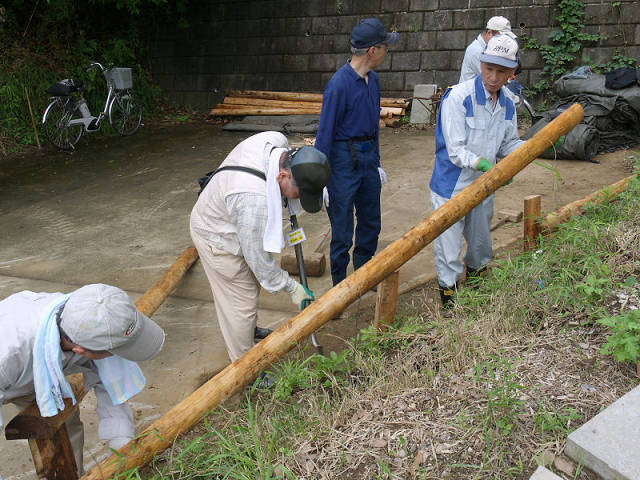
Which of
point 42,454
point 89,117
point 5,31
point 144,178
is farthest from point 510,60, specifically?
point 5,31

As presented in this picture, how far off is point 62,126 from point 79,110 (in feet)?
1.82

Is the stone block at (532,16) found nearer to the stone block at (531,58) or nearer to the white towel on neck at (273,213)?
the stone block at (531,58)

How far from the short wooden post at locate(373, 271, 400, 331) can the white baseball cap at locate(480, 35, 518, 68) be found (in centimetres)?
138

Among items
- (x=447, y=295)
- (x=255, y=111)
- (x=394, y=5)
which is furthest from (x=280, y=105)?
(x=447, y=295)

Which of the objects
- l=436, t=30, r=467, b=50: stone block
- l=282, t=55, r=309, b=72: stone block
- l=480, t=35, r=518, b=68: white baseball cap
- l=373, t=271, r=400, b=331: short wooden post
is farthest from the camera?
l=282, t=55, r=309, b=72: stone block

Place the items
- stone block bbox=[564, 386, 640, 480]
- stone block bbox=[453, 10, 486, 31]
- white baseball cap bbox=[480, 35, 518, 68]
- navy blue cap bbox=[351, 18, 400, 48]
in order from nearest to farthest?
stone block bbox=[564, 386, 640, 480]
white baseball cap bbox=[480, 35, 518, 68]
navy blue cap bbox=[351, 18, 400, 48]
stone block bbox=[453, 10, 486, 31]

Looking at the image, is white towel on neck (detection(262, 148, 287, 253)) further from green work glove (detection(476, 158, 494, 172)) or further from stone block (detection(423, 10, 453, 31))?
stone block (detection(423, 10, 453, 31))

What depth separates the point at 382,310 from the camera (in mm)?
2959

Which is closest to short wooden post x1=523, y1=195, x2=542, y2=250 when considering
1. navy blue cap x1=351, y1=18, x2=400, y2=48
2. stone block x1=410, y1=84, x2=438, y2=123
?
navy blue cap x1=351, y1=18, x2=400, y2=48

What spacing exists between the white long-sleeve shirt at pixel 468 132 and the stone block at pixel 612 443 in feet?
5.49

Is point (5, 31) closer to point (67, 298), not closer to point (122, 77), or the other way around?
point (122, 77)

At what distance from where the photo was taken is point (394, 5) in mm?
9484

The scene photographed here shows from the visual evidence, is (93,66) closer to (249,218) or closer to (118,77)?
(118,77)

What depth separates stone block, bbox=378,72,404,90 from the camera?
978 cm
